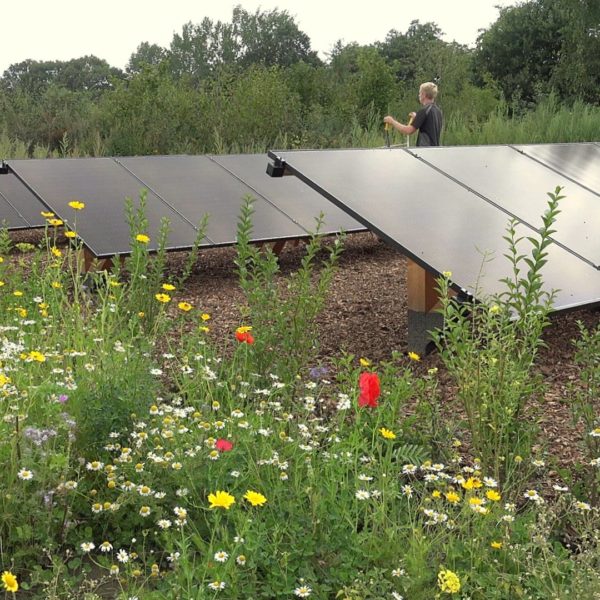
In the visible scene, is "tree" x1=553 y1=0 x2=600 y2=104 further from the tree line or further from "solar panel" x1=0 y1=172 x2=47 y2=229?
"solar panel" x1=0 y1=172 x2=47 y2=229

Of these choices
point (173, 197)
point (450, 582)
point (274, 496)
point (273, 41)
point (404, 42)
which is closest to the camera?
point (450, 582)

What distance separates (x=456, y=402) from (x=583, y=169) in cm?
364

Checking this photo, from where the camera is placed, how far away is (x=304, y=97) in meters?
25.9

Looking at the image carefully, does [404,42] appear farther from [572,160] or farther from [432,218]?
[432,218]

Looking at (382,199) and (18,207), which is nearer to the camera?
(382,199)

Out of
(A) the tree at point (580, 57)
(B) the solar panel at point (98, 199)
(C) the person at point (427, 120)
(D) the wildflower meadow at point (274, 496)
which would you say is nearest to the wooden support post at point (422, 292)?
(D) the wildflower meadow at point (274, 496)

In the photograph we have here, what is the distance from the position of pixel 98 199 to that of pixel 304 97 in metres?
19.3

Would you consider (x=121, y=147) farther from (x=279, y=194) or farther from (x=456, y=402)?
(x=456, y=402)

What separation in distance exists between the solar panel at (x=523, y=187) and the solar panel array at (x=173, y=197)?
1411mm

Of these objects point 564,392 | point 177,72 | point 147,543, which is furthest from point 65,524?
point 177,72

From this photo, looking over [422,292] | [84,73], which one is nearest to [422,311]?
[422,292]

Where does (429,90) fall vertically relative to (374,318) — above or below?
above

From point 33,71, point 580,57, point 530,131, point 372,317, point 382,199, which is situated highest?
point 580,57

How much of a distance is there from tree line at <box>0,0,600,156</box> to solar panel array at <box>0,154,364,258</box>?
9.18 ft
